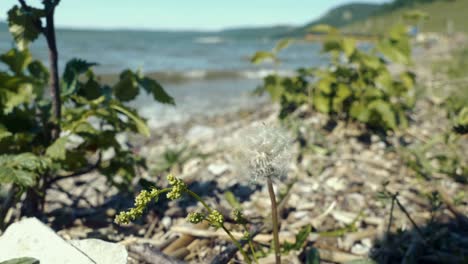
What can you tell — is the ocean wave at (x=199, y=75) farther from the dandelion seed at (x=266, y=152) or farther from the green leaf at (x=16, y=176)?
the dandelion seed at (x=266, y=152)

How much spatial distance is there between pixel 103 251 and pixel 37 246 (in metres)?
0.23

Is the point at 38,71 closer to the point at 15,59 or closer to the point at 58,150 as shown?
the point at 15,59

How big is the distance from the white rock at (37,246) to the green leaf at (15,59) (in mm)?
1097

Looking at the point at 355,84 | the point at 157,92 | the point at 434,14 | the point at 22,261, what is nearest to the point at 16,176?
the point at 22,261

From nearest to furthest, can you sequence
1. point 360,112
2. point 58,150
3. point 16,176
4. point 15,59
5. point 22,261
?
point 22,261 → point 16,176 → point 58,150 → point 15,59 → point 360,112

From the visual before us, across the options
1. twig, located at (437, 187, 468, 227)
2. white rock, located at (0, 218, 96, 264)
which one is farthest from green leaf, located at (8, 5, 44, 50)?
twig, located at (437, 187, 468, 227)

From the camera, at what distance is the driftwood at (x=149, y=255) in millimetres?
1545

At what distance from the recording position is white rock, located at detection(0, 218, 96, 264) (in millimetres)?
1467

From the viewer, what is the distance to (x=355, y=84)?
3.83m

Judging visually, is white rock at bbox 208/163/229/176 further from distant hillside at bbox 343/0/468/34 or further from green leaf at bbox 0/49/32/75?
distant hillside at bbox 343/0/468/34

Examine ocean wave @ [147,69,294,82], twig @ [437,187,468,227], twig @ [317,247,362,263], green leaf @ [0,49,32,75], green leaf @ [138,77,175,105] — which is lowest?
ocean wave @ [147,69,294,82]

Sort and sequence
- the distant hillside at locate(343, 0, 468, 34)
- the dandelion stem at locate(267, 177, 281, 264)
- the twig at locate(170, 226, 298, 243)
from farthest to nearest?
the distant hillside at locate(343, 0, 468, 34) → the twig at locate(170, 226, 298, 243) → the dandelion stem at locate(267, 177, 281, 264)

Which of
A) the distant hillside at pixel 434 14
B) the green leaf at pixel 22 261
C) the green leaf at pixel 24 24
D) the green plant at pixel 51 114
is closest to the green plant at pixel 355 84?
the green plant at pixel 51 114

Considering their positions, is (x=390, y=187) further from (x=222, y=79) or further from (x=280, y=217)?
(x=222, y=79)
